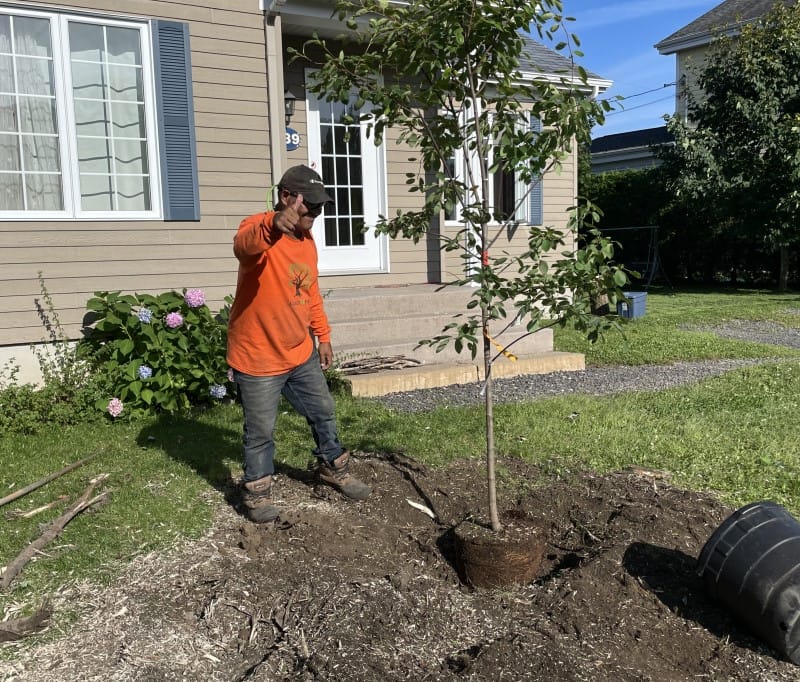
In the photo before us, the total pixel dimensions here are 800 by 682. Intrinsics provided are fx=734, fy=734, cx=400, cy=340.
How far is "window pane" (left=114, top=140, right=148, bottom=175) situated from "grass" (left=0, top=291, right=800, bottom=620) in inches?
96.6

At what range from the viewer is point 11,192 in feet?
20.9

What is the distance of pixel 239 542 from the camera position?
3635mm

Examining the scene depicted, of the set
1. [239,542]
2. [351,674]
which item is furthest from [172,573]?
[351,674]

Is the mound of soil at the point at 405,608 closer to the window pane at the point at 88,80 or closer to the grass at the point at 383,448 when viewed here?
the grass at the point at 383,448

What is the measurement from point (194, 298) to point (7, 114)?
7.31 feet

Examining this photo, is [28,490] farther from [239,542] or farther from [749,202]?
[749,202]

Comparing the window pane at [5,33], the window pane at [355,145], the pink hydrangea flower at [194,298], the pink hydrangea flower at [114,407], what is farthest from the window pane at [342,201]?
the pink hydrangea flower at [114,407]

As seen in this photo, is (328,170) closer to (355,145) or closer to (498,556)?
(355,145)

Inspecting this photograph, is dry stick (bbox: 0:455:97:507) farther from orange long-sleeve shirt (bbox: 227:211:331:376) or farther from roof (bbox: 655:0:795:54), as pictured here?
roof (bbox: 655:0:795:54)

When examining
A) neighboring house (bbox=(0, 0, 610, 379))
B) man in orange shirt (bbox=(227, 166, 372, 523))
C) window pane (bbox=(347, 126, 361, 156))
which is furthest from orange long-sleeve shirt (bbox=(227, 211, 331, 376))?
window pane (bbox=(347, 126, 361, 156))

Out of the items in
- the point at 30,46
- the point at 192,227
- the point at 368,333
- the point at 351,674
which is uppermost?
the point at 30,46

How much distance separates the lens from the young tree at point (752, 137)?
1452cm

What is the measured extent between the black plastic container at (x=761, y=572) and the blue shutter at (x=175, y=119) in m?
5.61

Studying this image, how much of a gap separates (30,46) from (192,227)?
202 centimetres
